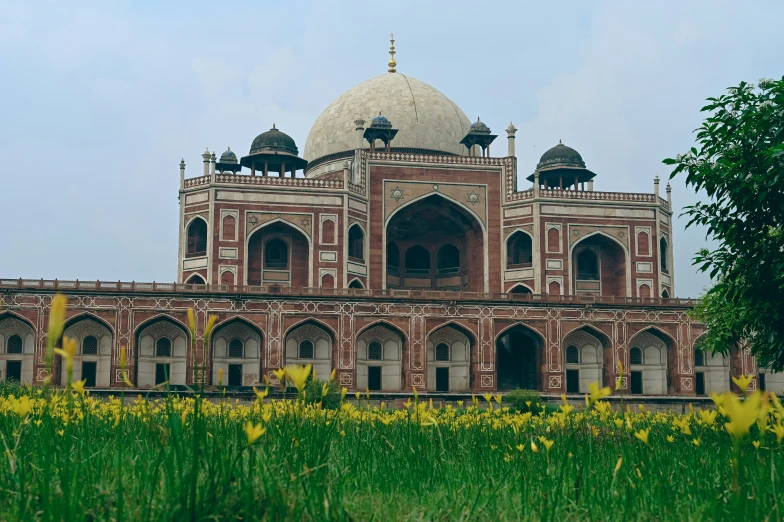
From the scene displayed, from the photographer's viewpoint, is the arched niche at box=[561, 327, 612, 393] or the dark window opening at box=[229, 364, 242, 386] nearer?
the dark window opening at box=[229, 364, 242, 386]

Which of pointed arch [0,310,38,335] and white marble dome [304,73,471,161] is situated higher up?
white marble dome [304,73,471,161]

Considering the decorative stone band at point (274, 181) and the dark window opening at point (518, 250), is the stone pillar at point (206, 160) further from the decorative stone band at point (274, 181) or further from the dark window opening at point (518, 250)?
the dark window opening at point (518, 250)

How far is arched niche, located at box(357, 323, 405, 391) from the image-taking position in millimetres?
36125

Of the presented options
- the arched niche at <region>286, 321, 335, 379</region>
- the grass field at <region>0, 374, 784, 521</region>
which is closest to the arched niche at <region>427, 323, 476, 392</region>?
the arched niche at <region>286, 321, 335, 379</region>

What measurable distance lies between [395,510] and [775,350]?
1026cm

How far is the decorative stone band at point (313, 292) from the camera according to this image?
3344 cm

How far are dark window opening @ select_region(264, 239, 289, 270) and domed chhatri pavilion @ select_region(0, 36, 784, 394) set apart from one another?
0.29 feet

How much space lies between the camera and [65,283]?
33562 mm

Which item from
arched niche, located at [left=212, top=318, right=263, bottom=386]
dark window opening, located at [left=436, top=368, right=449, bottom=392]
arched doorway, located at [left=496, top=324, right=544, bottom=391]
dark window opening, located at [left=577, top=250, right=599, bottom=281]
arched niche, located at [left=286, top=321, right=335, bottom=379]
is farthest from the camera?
dark window opening, located at [left=577, top=250, right=599, bottom=281]

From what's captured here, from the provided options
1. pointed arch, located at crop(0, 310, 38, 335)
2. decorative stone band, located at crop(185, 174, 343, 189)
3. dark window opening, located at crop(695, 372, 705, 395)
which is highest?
decorative stone band, located at crop(185, 174, 343, 189)

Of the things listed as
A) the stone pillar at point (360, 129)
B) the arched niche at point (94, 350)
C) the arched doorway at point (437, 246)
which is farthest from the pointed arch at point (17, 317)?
the stone pillar at point (360, 129)

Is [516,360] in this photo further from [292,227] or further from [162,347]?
[162,347]

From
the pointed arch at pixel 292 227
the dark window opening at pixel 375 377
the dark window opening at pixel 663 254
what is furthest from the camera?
the dark window opening at pixel 663 254

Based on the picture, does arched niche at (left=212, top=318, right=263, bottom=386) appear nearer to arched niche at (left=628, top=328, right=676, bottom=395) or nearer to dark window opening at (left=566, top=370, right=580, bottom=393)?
dark window opening at (left=566, top=370, right=580, bottom=393)
